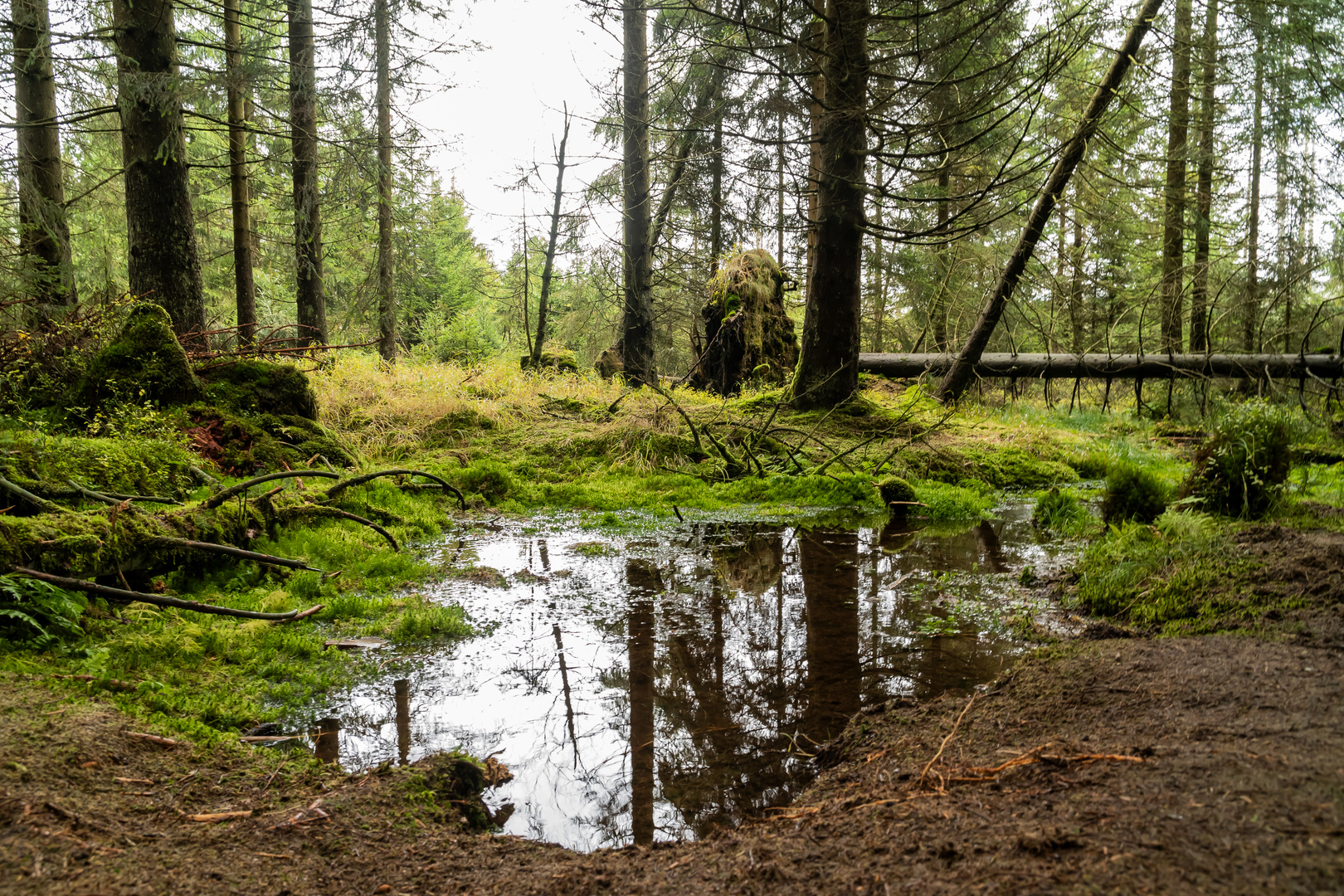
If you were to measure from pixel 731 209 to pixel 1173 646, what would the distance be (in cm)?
1617

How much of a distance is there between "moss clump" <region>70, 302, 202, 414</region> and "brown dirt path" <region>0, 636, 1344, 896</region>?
4.44m

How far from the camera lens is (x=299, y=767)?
2.54 m

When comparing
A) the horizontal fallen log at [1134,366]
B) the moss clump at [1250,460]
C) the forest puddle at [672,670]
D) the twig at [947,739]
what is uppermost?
the horizontal fallen log at [1134,366]

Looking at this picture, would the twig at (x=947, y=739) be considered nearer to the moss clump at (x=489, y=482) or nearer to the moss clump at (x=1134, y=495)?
the moss clump at (x=1134, y=495)

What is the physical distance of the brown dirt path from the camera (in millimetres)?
1453

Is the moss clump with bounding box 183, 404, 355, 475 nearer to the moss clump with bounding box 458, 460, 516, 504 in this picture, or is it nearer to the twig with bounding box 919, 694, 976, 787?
the moss clump with bounding box 458, 460, 516, 504

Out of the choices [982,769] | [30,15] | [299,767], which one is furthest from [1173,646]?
[30,15]

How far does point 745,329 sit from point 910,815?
1314cm

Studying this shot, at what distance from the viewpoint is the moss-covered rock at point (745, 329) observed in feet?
47.6

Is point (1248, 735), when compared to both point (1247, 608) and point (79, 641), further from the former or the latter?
point (79, 641)

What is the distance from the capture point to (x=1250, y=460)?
4617 mm

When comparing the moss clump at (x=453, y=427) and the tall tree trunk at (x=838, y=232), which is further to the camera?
the moss clump at (x=453, y=427)

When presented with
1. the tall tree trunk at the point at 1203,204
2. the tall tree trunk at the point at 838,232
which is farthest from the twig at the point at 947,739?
the tall tree trunk at the point at 1203,204

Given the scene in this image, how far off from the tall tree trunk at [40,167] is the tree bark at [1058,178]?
44.6 ft
